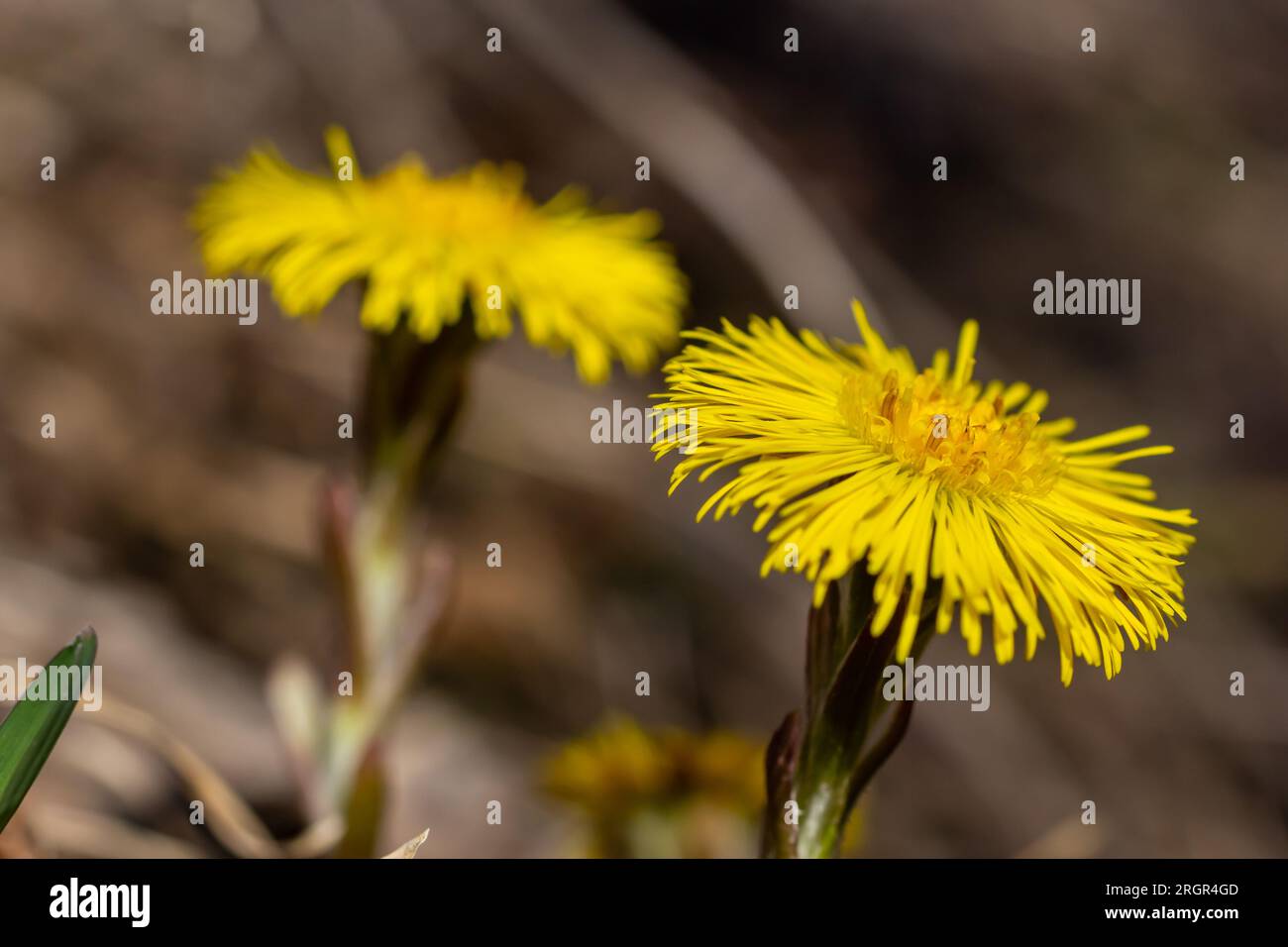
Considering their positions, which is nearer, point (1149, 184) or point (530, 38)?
point (530, 38)

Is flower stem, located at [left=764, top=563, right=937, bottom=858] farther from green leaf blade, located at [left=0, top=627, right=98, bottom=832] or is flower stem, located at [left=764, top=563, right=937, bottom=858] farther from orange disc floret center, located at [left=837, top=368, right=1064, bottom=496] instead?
green leaf blade, located at [left=0, top=627, right=98, bottom=832]

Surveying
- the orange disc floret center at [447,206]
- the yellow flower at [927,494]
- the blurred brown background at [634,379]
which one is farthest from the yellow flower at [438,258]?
the blurred brown background at [634,379]

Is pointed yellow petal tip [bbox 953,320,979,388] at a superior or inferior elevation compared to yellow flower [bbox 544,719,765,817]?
superior

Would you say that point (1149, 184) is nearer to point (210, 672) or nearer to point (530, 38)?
point (530, 38)

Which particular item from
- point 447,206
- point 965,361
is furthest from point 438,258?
point 965,361

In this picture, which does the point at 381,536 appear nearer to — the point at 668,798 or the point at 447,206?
the point at 447,206

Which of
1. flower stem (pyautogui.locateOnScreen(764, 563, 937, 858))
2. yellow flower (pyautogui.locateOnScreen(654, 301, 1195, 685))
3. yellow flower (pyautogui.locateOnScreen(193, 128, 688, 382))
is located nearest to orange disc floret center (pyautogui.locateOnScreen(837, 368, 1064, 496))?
yellow flower (pyautogui.locateOnScreen(654, 301, 1195, 685))
